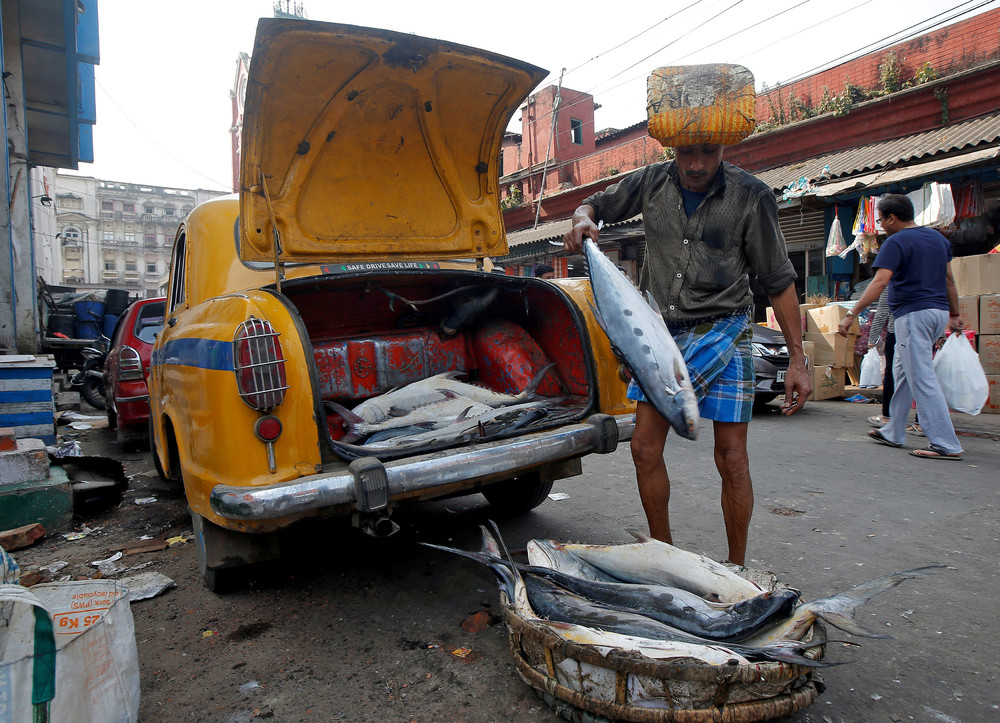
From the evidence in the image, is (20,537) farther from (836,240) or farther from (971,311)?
(836,240)

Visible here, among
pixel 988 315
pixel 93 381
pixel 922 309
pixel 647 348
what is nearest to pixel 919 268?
pixel 922 309

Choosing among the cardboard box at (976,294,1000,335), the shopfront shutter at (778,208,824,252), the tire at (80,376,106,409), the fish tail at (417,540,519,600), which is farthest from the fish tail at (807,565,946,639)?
the shopfront shutter at (778,208,824,252)

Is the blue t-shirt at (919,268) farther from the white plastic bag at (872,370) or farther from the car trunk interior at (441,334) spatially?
the car trunk interior at (441,334)

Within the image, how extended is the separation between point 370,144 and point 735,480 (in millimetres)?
2596

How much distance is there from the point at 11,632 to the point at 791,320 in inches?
105

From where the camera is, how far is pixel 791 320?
2475 mm

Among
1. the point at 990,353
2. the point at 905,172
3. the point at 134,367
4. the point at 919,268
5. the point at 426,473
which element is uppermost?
the point at 905,172

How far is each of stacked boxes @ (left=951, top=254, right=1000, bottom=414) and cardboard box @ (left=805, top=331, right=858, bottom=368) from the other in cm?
137

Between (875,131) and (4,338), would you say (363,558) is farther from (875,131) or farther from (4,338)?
(875,131)

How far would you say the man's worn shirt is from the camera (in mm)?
2404

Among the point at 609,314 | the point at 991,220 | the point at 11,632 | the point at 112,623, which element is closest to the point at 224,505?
the point at 112,623

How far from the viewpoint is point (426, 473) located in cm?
232

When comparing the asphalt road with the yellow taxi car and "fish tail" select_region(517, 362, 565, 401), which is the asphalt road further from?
"fish tail" select_region(517, 362, 565, 401)

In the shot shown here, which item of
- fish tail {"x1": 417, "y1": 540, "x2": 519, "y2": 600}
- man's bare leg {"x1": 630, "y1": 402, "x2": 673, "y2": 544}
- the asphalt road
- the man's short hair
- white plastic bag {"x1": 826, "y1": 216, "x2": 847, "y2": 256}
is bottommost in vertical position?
the asphalt road
